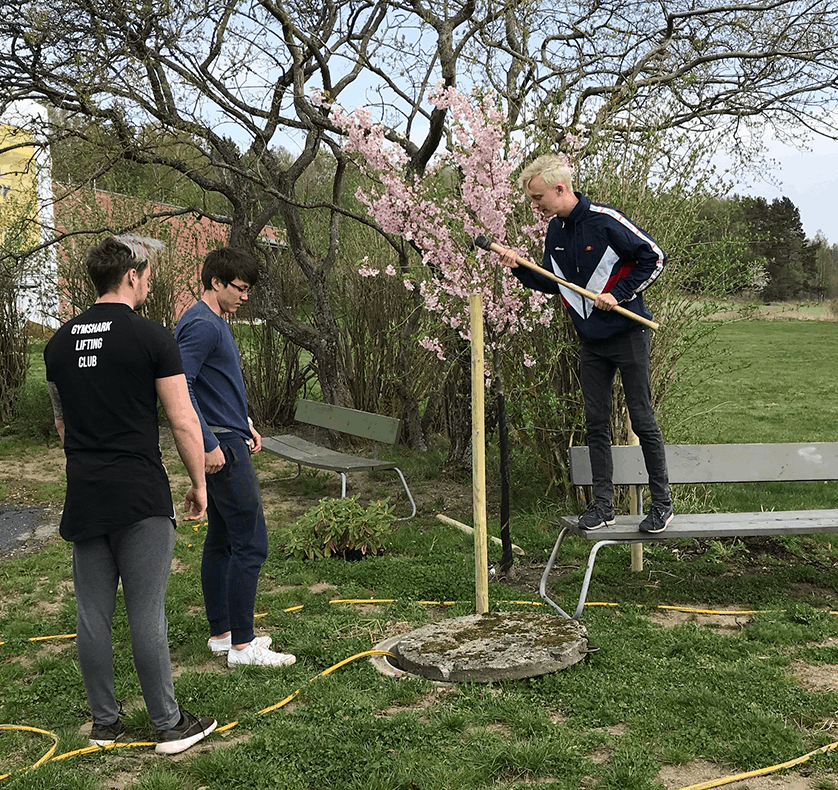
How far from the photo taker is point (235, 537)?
386cm

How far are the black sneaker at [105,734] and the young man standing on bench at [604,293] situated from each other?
2386 mm

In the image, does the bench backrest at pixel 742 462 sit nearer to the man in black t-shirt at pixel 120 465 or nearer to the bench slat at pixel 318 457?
the bench slat at pixel 318 457

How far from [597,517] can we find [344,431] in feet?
12.7

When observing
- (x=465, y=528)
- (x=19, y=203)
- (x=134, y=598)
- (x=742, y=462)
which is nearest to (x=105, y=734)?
(x=134, y=598)

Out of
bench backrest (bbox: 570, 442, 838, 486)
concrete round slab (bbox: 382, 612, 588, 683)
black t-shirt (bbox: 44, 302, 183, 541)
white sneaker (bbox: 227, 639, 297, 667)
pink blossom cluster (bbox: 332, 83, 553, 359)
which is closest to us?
black t-shirt (bbox: 44, 302, 183, 541)

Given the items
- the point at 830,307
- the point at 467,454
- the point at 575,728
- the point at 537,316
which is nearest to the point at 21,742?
the point at 575,728

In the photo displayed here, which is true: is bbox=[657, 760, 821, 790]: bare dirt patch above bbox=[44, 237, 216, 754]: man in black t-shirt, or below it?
below

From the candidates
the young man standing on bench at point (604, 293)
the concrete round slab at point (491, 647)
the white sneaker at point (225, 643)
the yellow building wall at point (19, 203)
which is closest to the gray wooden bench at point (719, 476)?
the young man standing on bench at point (604, 293)

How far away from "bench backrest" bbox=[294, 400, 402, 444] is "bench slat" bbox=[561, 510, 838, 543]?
107 inches

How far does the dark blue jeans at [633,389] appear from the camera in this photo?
14.4 feet

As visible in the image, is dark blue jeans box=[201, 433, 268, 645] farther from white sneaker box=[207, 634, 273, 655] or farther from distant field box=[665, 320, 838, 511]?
distant field box=[665, 320, 838, 511]

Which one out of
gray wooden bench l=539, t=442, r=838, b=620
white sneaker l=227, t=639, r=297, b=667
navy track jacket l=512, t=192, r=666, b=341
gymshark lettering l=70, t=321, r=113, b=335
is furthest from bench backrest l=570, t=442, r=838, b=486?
gymshark lettering l=70, t=321, r=113, b=335

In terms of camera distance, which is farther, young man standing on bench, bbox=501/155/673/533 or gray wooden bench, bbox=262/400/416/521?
gray wooden bench, bbox=262/400/416/521

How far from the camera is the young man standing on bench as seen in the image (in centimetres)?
426
